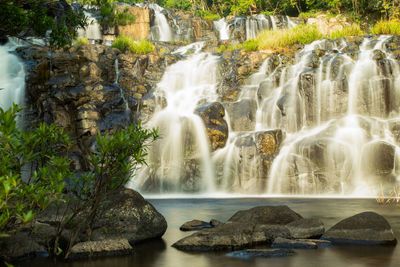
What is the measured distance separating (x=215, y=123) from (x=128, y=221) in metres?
11.8

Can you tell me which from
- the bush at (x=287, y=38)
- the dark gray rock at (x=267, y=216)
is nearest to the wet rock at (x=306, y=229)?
the dark gray rock at (x=267, y=216)

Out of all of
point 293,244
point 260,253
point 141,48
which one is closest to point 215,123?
point 141,48

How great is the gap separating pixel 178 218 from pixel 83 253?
4155 mm

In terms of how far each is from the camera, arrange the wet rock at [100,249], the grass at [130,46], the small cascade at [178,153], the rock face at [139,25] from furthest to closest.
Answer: the rock face at [139,25], the grass at [130,46], the small cascade at [178,153], the wet rock at [100,249]

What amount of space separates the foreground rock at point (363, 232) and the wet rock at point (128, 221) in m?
3.08

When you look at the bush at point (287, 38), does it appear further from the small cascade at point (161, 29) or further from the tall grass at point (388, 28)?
the small cascade at point (161, 29)

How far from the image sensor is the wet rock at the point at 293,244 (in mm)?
6668

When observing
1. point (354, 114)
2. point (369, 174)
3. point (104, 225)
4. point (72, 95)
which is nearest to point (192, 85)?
point (72, 95)

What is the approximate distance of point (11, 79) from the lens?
66.1 feet

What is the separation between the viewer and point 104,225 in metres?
7.25

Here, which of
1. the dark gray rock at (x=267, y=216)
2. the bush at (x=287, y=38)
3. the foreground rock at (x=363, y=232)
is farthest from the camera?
the bush at (x=287, y=38)

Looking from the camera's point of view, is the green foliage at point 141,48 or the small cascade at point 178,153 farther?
the green foliage at point 141,48

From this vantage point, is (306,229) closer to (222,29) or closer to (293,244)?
(293,244)

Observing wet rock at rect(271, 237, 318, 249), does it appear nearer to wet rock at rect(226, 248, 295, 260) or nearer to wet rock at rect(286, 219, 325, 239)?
wet rock at rect(226, 248, 295, 260)
